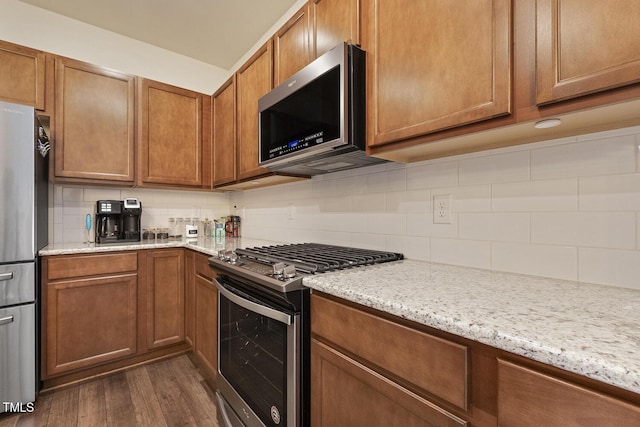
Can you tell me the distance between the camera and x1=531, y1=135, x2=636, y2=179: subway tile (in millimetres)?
870

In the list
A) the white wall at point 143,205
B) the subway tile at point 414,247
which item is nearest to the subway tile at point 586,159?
the subway tile at point 414,247

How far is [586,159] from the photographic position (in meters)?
0.94

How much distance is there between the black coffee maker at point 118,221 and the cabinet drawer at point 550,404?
2.61m

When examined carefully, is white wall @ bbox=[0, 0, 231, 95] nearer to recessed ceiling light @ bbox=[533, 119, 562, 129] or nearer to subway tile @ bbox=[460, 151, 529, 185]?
subway tile @ bbox=[460, 151, 529, 185]

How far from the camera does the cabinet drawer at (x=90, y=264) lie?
6.14 ft

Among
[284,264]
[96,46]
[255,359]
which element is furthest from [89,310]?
[96,46]

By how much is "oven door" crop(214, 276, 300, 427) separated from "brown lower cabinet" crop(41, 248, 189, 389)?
34.6 inches

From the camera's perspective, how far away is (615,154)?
0.89 m

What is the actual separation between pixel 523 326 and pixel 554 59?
657mm

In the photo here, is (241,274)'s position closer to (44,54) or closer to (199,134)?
(199,134)

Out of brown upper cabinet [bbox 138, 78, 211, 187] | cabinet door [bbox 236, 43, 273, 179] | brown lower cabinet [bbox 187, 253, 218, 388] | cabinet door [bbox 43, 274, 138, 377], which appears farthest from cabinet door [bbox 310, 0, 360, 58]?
cabinet door [bbox 43, 274, 138, 377]

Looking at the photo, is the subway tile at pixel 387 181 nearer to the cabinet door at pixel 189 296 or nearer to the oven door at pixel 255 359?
the oven door at pixel 255 359

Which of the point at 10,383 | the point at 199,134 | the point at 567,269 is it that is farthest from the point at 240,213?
the point at 567,269

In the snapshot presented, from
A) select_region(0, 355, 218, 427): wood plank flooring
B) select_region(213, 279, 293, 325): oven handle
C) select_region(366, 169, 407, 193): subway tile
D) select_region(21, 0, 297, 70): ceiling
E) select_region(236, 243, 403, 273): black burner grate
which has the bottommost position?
select_region(0, 355, 218, 427): wood plank flooring
